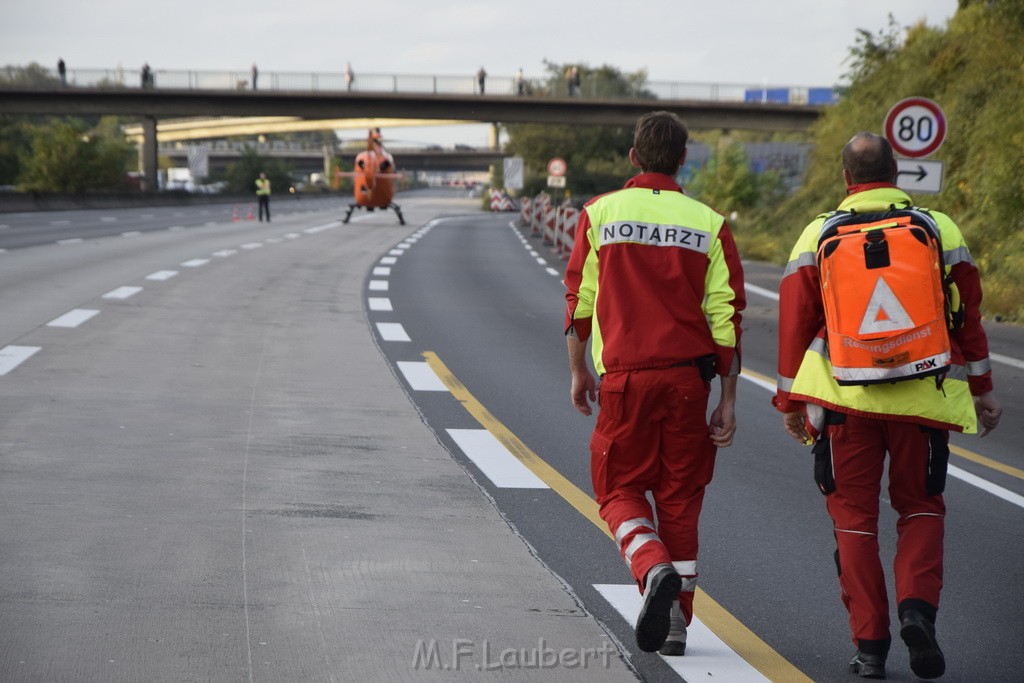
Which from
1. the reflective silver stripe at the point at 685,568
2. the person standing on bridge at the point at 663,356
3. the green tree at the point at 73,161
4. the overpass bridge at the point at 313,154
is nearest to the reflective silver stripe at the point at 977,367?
the person standing on bridge at the point at 663,356

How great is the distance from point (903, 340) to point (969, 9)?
23067 mm

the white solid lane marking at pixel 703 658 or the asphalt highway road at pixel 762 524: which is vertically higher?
the white solid lane marking at pixel 703 658

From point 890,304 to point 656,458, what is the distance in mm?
885

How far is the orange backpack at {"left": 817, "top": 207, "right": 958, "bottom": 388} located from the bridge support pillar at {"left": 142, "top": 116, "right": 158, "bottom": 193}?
69.4 m

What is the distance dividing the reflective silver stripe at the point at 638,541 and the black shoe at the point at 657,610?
0.18m

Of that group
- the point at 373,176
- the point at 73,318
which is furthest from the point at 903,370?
the point at 373,176

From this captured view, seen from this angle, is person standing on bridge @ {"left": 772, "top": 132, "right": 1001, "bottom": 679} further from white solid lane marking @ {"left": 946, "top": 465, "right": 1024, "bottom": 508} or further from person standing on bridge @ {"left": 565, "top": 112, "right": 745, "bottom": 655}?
white solid lane marking @ {"left": 946, "top": 465, "right": 1024, "bottom": 508}

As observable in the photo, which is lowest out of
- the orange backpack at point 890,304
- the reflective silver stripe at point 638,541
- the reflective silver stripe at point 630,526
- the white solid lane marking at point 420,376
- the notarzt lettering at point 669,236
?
the white solid lane marking at point 420,376

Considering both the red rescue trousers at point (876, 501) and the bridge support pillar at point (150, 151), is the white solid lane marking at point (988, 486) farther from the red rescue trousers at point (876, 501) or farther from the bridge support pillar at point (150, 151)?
the bridge support pillar at point (150, 151)

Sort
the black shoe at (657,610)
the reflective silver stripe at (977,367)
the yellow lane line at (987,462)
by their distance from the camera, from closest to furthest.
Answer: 1. the black shoe at (657,610)
2. the reflective silver stripe at (977,367)
3. the yellow lane line at (987,462)

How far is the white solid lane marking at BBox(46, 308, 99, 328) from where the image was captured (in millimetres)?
12473

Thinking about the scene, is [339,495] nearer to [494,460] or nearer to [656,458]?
[494,460]

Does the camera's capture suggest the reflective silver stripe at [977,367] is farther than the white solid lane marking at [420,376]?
No

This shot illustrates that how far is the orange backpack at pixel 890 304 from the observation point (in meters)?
4.19
